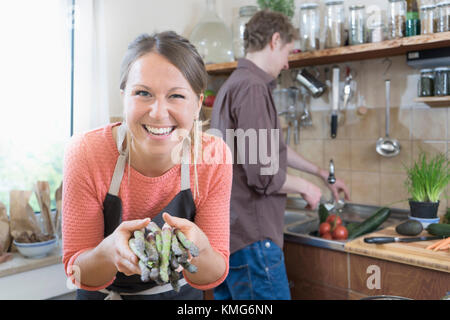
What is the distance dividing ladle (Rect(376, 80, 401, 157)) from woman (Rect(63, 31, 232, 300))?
3.50 feet

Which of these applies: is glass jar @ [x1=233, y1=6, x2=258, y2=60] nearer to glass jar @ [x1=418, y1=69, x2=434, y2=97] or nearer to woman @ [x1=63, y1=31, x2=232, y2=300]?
glass jar @ [x1=418, y1=69, x2=434, y2=97]

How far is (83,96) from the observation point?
458mm

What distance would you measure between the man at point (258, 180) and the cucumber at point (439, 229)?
259mm

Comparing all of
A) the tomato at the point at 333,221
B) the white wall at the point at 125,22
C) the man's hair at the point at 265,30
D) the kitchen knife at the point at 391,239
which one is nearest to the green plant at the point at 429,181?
the kitchen knife at the point at 391,239

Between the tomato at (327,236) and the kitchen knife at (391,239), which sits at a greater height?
the kitchen knife at (391,239)

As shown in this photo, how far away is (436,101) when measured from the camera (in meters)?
1.21

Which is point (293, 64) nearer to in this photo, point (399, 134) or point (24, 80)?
point (399, 134)

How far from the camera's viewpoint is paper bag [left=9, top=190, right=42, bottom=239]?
1.93 ft

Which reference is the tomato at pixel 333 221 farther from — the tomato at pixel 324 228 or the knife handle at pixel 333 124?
the knife handle at pixel 333 124

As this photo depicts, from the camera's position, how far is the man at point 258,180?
0.96 m

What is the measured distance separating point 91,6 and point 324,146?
126 cm

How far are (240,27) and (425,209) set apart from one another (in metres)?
0.85

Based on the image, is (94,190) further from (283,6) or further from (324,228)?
(283,6)

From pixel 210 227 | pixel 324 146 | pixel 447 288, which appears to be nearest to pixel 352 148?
pixel 324 146
